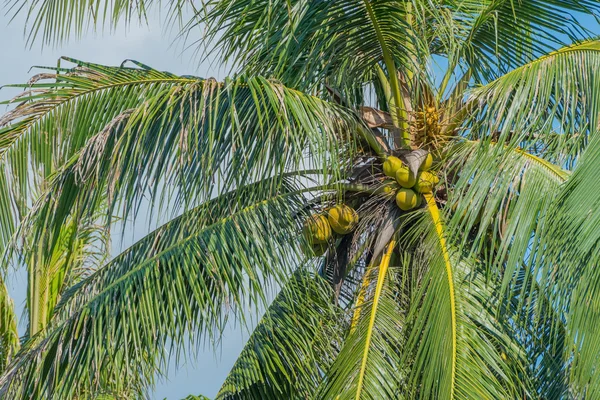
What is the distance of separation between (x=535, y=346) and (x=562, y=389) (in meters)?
0.27

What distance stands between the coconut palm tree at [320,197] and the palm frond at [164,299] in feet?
0.05

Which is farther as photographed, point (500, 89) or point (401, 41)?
point (401, 41)

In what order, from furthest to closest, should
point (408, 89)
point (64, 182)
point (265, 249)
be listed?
1. point (408, 89)
2. point (265, 249)
3. point (64, 182)

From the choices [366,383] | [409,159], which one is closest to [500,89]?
[409,159]

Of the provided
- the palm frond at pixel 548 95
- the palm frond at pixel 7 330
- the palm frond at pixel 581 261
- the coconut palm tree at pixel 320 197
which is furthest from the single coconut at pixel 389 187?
the palm frond at pixel 7 330

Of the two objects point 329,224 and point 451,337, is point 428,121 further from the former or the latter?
point 451,337

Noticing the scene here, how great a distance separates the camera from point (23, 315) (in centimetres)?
908

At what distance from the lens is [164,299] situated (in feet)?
17.3

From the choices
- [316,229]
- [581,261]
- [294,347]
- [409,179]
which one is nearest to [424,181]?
[409,179]

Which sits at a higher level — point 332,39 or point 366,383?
point 332,39

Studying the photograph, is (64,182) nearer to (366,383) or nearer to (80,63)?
(80,63)

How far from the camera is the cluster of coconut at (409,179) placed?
551 centimetres

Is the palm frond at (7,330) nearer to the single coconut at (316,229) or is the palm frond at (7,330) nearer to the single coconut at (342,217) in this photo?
the single coconut at (316,229)

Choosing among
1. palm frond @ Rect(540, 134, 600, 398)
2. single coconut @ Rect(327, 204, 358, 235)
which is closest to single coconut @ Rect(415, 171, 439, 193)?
single coconut @ Rect(327, 204, 358, 235)
